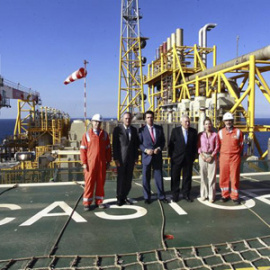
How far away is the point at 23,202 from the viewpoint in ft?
16.6

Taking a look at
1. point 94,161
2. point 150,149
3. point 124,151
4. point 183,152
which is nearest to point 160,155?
point 150,149

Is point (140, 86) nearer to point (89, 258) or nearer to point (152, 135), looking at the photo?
point (152, 135)

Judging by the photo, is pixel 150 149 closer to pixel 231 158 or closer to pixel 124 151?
pixel 124 151

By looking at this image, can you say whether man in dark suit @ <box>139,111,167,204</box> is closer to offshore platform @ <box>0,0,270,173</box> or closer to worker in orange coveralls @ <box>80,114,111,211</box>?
worker in orange coveralls @ <box>80,114,111,211</box>

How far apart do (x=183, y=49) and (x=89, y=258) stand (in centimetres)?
2813

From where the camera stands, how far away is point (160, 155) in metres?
5.05

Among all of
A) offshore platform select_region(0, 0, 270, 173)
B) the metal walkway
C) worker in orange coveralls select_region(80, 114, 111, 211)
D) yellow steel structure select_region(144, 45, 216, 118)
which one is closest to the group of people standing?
worker in orange coveralls select_region(80, 114, 111, 211)

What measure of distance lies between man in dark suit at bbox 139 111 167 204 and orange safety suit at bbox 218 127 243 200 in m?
1.20

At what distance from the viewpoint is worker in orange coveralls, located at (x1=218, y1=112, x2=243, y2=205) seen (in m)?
4.95

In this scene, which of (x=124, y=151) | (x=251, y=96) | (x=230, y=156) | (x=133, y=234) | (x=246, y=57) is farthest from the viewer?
(x=246, y=57)

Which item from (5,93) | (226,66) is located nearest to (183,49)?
(226,66)

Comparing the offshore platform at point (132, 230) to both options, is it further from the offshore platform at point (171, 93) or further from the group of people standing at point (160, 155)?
the offshore platform at point (171, 93)

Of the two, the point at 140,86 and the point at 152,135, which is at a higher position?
the point at 140,86

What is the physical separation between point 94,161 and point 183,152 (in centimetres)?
173
